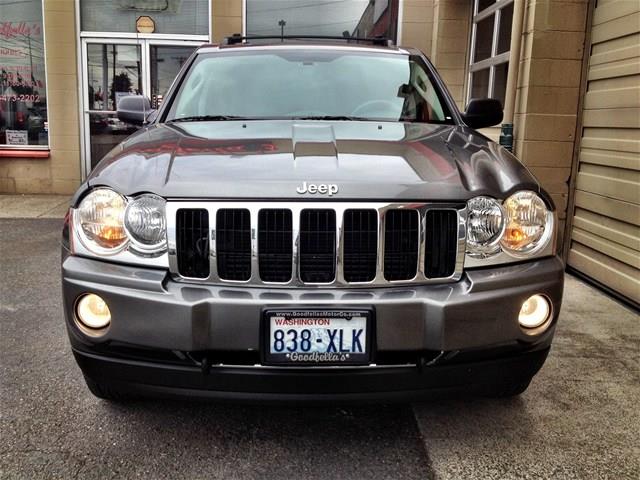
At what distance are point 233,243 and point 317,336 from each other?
18.0 inches

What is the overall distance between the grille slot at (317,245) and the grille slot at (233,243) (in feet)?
0.66

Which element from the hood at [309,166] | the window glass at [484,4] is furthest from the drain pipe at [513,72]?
the hood at [309,166]

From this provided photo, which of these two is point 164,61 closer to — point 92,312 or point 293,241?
point 92,312

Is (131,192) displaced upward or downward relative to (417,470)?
upward

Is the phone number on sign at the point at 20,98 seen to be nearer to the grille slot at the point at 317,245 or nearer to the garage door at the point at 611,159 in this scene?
the garage door at the point at 611,159

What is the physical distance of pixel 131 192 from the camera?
2.26 m

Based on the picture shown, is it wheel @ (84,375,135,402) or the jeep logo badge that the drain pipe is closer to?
the jeep logo badge

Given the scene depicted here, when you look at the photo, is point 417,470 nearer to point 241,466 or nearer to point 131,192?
point 241,466

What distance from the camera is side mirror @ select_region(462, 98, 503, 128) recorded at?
142 inches

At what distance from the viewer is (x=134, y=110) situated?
3764 millimetres

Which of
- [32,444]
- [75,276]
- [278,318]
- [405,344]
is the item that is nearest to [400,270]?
[405,344]

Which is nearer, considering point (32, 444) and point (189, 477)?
point (189, 477)

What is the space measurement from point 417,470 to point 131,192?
5.02ft

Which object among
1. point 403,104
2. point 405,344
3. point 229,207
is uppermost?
point 403,104
